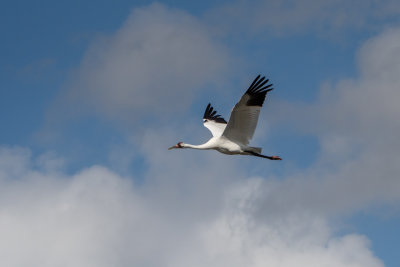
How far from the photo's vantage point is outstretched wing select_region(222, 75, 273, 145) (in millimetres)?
27484

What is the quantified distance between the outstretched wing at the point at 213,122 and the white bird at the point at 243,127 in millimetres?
427

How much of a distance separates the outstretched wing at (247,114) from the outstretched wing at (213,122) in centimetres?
316

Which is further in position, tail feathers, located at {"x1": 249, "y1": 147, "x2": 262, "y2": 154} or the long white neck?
the long white neck

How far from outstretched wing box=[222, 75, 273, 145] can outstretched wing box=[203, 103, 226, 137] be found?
124 inches

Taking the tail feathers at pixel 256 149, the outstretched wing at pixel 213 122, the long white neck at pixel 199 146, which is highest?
the outstretched wing at pixel 213 122

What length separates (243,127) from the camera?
28891 mm

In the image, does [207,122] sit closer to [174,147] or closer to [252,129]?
[174,147]

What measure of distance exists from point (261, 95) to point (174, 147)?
7480mm

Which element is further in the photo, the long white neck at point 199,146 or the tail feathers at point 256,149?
the long white neck at point 199,146

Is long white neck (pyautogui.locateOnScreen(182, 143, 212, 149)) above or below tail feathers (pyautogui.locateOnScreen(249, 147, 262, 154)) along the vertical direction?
above

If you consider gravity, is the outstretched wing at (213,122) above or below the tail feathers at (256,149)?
above

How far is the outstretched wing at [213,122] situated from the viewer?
3334 cm

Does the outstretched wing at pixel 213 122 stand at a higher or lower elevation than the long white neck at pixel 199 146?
higher

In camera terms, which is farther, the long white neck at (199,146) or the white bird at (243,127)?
the long white neck at (199,146)
